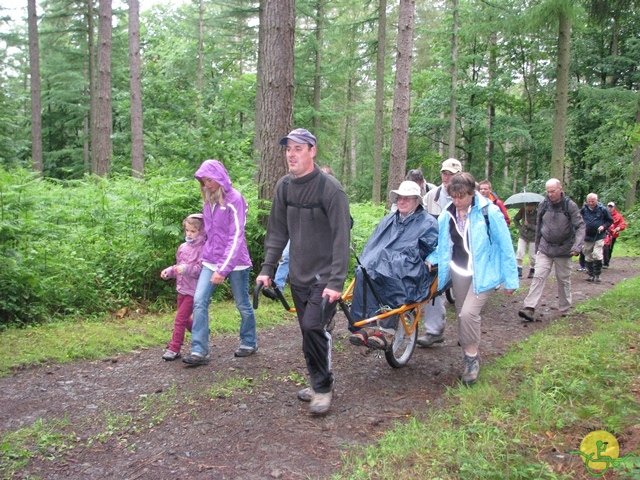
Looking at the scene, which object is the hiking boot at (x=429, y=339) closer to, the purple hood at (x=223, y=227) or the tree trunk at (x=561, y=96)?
the purple hood at (x=223, y=227)

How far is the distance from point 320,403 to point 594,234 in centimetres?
1088

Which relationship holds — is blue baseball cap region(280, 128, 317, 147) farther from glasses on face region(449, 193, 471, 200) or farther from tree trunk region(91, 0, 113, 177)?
tree trunk region(91, 0, 113, 177)

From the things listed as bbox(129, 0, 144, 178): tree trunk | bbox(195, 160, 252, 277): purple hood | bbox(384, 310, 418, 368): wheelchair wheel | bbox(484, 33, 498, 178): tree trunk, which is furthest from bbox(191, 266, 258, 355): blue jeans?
bbox(484, 33, 498, 178): tree trunk

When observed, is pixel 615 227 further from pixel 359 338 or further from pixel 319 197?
pixel 319 197

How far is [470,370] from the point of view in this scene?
5.16 m

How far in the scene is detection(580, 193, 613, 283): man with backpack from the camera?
40.6 feet

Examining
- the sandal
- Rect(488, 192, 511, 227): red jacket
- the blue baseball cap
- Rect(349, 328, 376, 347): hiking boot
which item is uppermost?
the blue baseball cap

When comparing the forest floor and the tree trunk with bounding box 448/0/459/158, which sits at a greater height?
the tree trunk with bounding box 448/0/459/158

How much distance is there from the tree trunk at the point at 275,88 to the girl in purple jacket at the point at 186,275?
3057mm

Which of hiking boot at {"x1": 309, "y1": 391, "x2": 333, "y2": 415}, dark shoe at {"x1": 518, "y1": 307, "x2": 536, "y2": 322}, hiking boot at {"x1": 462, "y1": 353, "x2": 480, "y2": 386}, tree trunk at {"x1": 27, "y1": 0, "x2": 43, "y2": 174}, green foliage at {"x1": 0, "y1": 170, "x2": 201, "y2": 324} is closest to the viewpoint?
hiking boot at {"x1": 309, "y1": 391, "x2": 333, "y2": 415}

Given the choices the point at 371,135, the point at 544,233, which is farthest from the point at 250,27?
the point at 544,233

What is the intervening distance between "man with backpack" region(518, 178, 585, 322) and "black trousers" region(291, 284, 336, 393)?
15.6ft

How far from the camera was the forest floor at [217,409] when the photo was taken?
3.57 m

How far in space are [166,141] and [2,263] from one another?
20.5 ft
